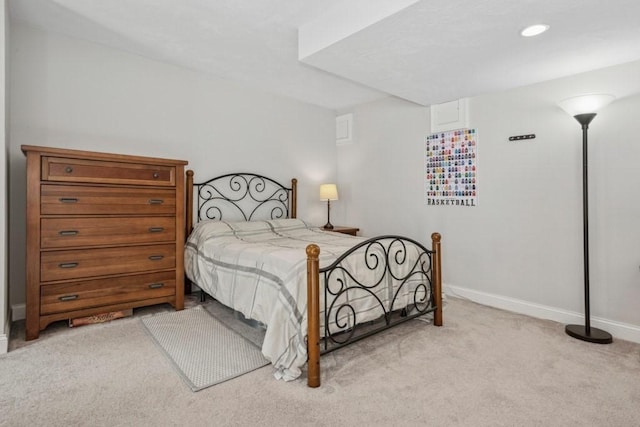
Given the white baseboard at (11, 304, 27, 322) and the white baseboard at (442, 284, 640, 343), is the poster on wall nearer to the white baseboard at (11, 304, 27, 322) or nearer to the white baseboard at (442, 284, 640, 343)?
the white baseboard at (442, 284, 640, 343)

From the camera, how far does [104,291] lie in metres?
2.73

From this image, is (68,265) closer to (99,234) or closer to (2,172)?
(99,234)

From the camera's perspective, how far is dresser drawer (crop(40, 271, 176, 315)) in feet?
8.27

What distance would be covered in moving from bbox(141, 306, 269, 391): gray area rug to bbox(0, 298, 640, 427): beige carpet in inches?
2.9

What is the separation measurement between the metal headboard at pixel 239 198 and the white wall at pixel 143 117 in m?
0.13

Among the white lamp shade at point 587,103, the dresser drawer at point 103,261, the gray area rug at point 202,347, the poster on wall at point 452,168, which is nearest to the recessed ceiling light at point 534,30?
the white lamp shade at point 587,103

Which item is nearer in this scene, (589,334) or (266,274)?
(266,274)

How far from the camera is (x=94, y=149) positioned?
3.15 metres

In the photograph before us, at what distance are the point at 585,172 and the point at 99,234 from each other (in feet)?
12.6

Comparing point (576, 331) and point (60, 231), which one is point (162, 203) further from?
point (576, 331)

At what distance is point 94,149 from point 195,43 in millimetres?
1346

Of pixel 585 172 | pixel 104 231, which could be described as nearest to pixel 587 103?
pixel 585 172

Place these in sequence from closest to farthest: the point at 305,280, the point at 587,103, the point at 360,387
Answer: the point at 360,387, the point at 305,280, the point at 587,103

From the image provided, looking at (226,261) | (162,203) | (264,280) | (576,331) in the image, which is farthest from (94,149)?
(576,331)
